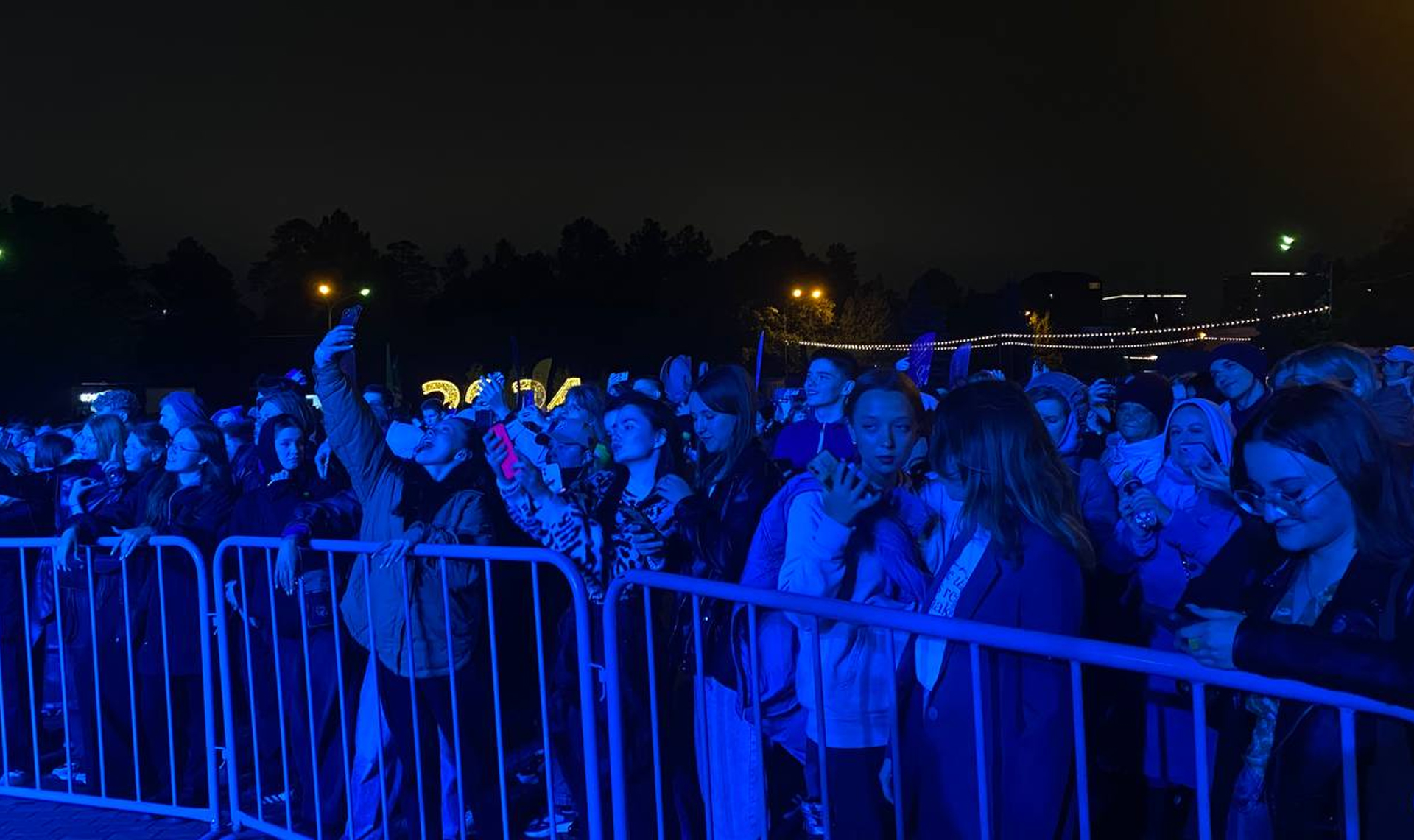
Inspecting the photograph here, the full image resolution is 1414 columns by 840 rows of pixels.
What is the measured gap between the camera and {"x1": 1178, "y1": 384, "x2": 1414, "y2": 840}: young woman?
192 cm

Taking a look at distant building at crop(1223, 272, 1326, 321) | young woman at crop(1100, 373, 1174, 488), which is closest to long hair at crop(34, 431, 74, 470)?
young woman at crop(1100, 373, 1174, 488)

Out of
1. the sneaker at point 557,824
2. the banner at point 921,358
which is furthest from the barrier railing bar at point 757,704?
the banner at point 921,358

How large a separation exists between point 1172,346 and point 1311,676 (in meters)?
48.2

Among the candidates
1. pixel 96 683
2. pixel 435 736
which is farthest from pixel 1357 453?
pixel 96 683

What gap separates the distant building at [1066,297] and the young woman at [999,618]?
11507cm

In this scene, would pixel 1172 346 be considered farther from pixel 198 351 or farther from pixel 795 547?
pixel 198 351

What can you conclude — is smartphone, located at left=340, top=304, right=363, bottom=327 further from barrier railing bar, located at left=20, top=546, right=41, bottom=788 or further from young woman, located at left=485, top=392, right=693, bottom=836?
barrier railing bar, located at left=20, top=546, right=41, bottom=788

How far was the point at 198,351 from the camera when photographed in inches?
2648

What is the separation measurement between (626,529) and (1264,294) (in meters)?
62.8

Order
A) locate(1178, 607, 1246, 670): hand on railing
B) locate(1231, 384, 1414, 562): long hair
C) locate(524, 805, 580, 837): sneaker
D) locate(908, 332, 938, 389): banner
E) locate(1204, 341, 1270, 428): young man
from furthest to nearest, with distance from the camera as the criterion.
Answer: locate(908, 332, 938, 389): banner → locate(1204, 341, 1270, 428): young man → locate(524, 805, 580, 837): sneaker → locate(1231, 384, 1414, 562): long hair → locate(1178, 607, 1246, 670): hand on railing

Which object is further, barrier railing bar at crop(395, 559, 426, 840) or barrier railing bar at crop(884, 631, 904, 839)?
barrier railing bar at crop(395, 559, 426, 840)

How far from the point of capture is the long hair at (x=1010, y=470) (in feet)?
9.17

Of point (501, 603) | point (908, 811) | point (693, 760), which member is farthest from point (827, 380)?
point (908, 811)

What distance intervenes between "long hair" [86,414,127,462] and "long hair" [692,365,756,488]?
3869 mm
